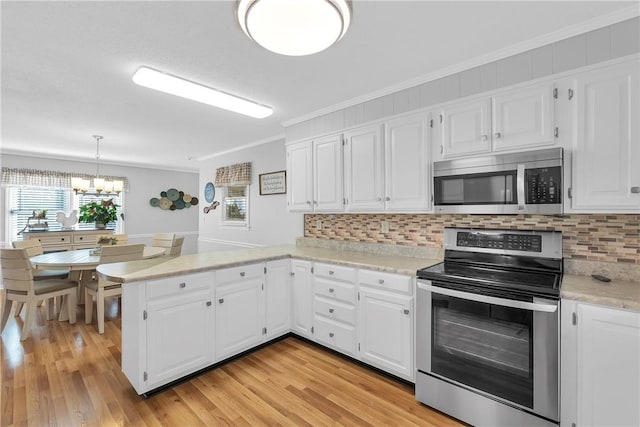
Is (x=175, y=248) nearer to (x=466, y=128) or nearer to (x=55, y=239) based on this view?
→ (x=55, y=239)

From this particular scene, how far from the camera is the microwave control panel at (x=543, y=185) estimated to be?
5.85 ft

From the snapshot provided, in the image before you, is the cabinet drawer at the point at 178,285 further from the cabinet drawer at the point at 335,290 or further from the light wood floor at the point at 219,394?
the cabinet drawer at the point at 335,290

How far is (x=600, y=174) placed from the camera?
170cm

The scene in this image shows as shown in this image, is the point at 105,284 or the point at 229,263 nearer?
the point at 229,263

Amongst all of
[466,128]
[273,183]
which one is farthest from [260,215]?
[466,128]

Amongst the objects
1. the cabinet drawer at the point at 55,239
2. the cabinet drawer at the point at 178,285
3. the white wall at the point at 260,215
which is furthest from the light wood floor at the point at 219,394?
the cabinet drawer at the point at 55,239

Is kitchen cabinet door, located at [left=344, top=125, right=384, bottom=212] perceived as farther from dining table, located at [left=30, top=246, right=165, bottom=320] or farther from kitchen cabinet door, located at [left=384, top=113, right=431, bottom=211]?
dining table, located at [left=30, top=246, right=165, bottom=320]

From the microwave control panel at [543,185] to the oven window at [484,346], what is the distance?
2.27 feet

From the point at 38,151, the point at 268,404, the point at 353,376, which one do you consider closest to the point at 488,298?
the point at 353,376

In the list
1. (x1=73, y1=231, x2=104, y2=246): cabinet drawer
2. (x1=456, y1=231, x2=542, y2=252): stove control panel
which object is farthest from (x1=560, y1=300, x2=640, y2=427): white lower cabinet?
(x1=73, y1=231, x2=104, y2=246): cabinet drawer

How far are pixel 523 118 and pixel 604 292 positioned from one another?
1.11m

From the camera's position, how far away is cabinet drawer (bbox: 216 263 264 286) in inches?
95.5

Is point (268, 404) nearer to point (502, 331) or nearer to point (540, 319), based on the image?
point (502, 331)

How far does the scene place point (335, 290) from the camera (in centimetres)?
260
